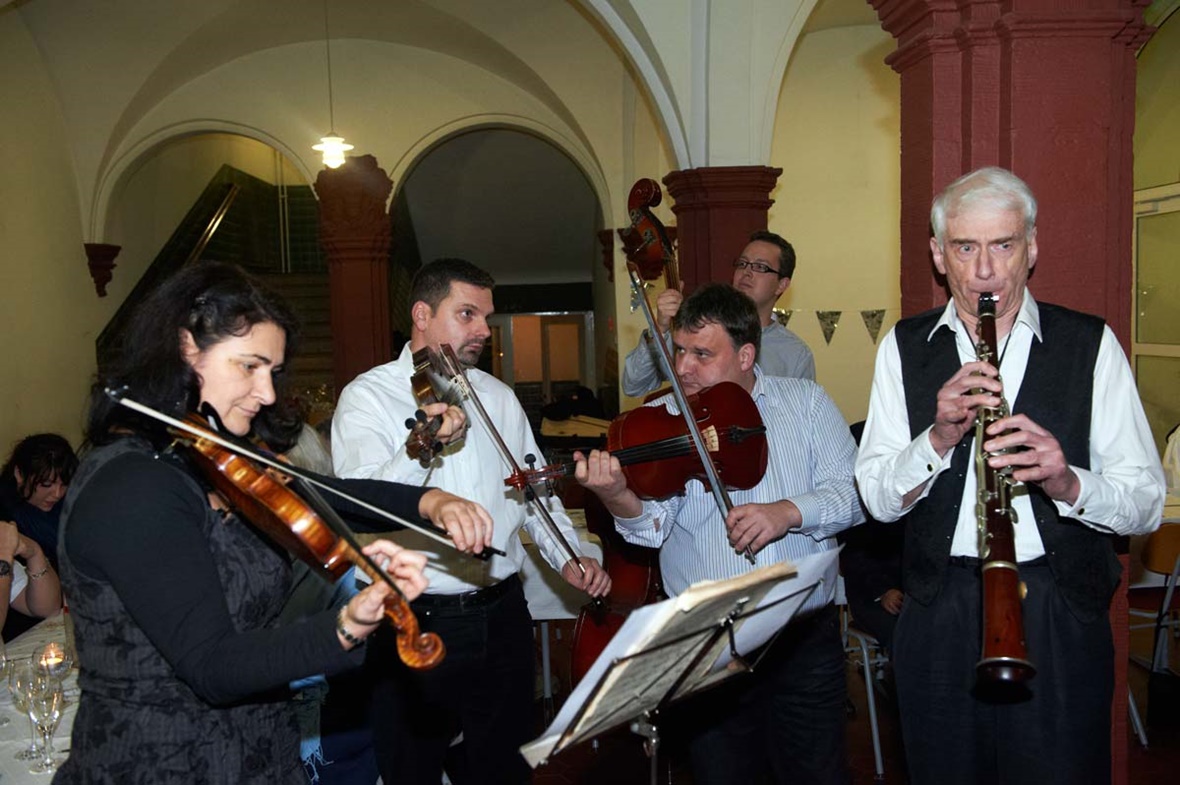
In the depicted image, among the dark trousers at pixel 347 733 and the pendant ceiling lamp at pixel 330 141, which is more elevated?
the pendant ceiling lamp at pixel 330 141

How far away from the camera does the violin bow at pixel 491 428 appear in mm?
2910

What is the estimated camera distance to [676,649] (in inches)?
67.0

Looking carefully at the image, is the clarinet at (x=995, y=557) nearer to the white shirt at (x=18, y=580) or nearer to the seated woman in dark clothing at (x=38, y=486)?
the white shirt at (x=18, y=580)

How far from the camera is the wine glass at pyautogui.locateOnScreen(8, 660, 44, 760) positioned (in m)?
2.20

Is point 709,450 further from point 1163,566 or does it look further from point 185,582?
point 1163,566

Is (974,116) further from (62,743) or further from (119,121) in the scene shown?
(119,121)

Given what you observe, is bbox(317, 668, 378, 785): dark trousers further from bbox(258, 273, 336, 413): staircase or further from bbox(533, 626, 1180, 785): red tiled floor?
bbox(258, 273, 336, 413): staircase

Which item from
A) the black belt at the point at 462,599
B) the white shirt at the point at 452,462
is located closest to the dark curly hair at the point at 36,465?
the white shirt at the point at 452,462

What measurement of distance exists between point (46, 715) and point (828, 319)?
7171 millimetres

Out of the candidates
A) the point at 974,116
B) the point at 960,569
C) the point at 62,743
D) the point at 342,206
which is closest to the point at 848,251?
the point at 342,206

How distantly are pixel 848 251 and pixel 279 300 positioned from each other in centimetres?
714

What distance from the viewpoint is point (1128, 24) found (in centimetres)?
247

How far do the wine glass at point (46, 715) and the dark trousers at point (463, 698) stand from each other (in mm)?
789

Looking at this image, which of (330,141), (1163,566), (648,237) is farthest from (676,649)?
(330,141)
